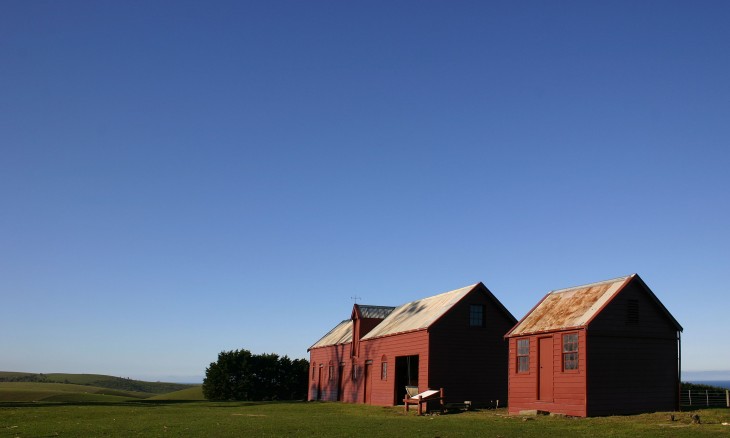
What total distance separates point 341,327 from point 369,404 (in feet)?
60.2

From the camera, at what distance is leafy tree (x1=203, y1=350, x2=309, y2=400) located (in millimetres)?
76188

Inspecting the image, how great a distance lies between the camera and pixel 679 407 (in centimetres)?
3347

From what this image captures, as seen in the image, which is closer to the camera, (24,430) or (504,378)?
(24,430)

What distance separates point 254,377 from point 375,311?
24370 mm

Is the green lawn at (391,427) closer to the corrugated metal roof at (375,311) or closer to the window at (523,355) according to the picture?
the window at (523,355)

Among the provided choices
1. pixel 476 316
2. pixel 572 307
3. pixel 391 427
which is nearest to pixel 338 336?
pixel 476 316

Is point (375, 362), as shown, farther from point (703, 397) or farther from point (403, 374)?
point (703, 397)

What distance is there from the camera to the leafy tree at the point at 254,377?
7619 cm

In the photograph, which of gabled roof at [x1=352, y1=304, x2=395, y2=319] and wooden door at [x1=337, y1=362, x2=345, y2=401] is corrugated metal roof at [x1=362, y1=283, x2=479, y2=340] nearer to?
gabled roof at [x1=352, y1=304, x2=395, y2=319]

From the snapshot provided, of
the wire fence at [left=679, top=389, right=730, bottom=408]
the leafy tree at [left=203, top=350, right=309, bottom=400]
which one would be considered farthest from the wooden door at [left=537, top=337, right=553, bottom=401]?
the leafy tree at [left=203, top=350, right=309, bottom=400]

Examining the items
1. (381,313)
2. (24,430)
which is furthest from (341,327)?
(24,430)

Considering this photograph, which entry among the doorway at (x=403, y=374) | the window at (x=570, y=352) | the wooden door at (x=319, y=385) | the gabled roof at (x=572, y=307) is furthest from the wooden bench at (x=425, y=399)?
the wooden door at (x=319, y=385)

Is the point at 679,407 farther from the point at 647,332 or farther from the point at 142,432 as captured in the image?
the point at 142,432

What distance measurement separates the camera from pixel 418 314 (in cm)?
4872
